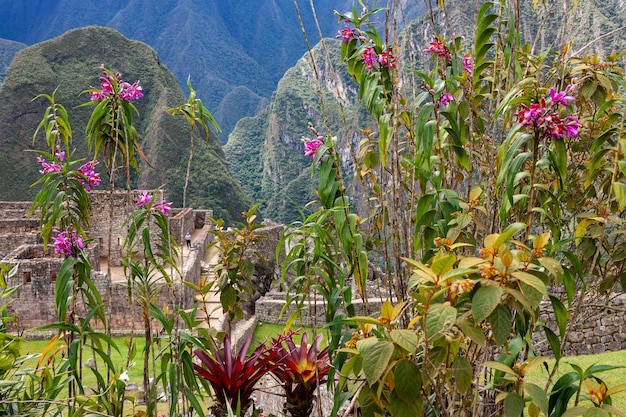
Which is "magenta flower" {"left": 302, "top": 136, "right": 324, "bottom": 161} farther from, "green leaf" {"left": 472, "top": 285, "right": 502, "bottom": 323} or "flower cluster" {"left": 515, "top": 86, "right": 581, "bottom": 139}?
"green leaf" {"left": 472, "top": 285, "right": 502, "bottom": 323}

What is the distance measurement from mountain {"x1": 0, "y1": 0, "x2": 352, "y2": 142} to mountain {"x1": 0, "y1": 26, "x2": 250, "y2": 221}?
3444 centimetres

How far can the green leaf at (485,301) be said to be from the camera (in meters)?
0.91

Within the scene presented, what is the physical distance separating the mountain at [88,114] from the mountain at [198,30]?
34435 millimetres

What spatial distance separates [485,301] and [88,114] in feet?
124

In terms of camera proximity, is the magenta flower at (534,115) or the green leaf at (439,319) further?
the magenta flower at (534,115)

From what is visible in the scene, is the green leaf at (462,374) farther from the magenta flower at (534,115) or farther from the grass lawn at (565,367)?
the grass lawn at (565,367)

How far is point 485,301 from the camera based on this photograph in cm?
92

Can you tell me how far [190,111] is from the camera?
5.62ft

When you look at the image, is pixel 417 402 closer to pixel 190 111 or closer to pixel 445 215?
→ pixel 445 215

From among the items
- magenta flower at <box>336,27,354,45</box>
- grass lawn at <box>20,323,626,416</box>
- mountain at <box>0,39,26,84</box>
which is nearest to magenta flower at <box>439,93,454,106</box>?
magenta flower at <box>336,27,354,45</box>

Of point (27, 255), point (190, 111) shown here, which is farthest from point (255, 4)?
point (190, 111)

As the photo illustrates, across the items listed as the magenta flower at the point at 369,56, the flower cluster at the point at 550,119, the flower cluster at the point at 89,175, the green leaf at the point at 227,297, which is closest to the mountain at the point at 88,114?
the green leaf at the point at 227,297

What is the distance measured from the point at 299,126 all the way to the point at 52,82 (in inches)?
865

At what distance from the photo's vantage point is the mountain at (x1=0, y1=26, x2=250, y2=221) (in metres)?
31.5
